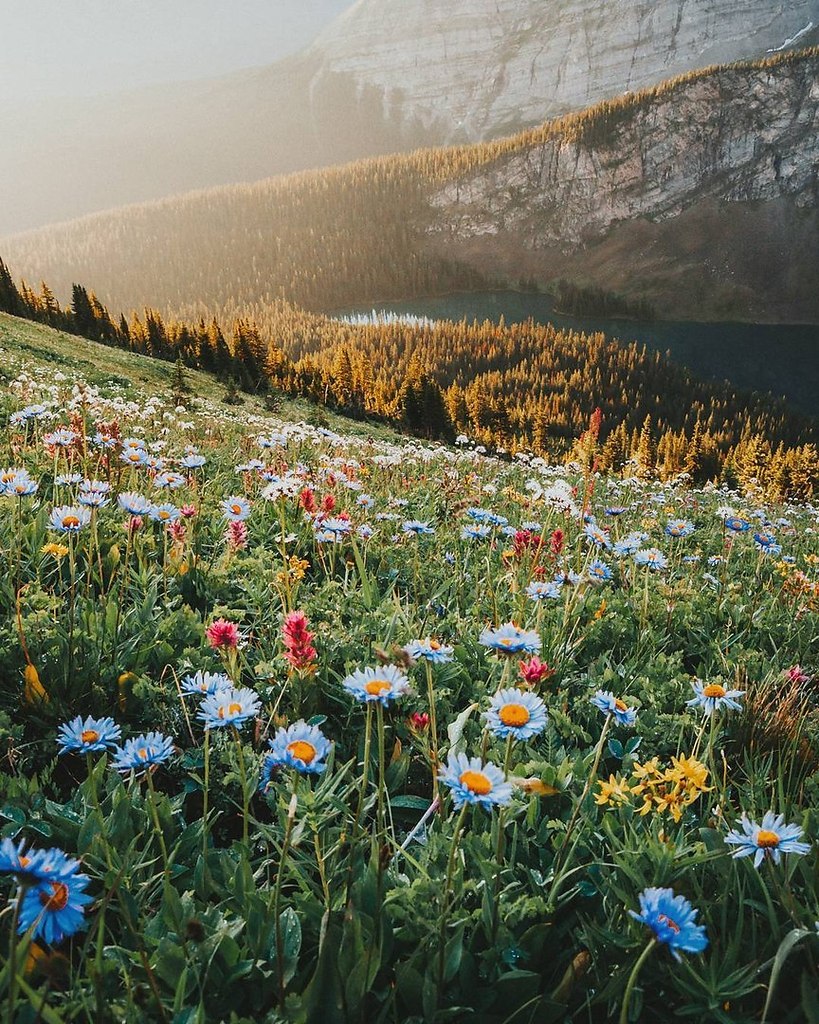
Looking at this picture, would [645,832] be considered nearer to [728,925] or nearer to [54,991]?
[728,925]

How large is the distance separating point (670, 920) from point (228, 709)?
108cm

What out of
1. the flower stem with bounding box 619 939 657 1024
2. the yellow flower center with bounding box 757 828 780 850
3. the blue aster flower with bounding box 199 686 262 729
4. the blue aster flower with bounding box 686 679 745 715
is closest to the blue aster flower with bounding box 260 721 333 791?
the blue aster flower with bounding box 199 686 262 729

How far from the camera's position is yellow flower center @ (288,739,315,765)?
4.27 ft

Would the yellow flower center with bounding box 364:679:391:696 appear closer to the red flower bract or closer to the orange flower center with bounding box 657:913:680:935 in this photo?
the red flower bract

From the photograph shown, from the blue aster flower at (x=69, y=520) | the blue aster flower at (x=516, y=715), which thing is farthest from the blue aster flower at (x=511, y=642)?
the blue aster flower at (x=69, y=520)

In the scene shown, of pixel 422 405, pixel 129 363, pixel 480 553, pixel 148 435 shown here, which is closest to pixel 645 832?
pixel 480 553

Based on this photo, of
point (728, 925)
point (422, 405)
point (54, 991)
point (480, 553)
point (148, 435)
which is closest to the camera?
point (54, 991)

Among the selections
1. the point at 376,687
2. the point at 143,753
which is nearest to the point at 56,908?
the point at 143,753

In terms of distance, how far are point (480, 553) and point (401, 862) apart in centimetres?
298

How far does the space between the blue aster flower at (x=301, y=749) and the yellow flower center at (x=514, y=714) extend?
17.8 inches

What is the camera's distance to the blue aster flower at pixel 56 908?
1.00m

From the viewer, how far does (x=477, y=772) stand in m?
1.28

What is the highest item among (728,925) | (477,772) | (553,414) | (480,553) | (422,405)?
(477,772)

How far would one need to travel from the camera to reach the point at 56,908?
40.8 inches
